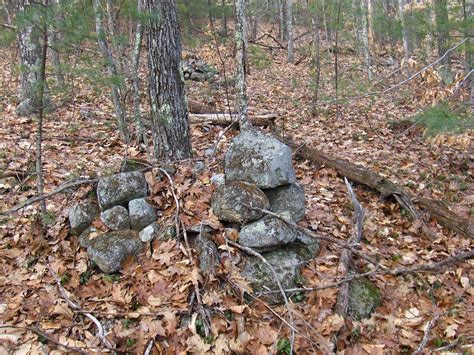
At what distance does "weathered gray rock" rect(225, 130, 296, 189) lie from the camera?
404 centimetres

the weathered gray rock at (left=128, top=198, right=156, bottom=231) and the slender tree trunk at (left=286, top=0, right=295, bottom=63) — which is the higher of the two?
the slender tree trunk at (left=286, top=0, right=295, bottom=63)

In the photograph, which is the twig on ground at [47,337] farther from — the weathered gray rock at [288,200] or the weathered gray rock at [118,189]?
the weathered gray rock at [288,200]

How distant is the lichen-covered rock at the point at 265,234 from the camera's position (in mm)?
3691

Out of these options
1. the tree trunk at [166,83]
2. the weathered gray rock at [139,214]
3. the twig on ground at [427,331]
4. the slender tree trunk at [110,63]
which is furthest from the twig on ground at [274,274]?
the slender tree trunk at [110,63]

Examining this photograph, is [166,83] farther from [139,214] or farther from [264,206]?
[264,206]

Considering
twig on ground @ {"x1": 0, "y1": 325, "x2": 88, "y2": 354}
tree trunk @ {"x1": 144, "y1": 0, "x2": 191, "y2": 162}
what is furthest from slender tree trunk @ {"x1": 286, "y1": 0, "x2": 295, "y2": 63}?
twig on ground @ {"x1": 0, "y1": 325, "x2": 88, "y2": 354}

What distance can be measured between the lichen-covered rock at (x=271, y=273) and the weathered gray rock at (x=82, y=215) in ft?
5.86

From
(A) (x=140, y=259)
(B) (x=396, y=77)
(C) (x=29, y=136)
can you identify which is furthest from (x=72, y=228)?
(B) (x=396, y=77)

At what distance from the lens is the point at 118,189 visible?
4.09m

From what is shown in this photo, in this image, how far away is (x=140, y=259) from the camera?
380 cm

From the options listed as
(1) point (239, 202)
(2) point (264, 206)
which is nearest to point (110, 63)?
(1) point (239, 202)

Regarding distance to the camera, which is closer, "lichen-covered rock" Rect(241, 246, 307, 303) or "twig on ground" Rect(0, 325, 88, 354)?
"twig on ground" Rect(0, 325, 88, 354)

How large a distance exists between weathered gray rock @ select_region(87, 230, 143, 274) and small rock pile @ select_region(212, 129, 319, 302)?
916 millimetres

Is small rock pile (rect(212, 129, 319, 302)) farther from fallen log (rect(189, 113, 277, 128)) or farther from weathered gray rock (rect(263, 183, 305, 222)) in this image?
fallen log (rect(189, 113, 277, 128))
